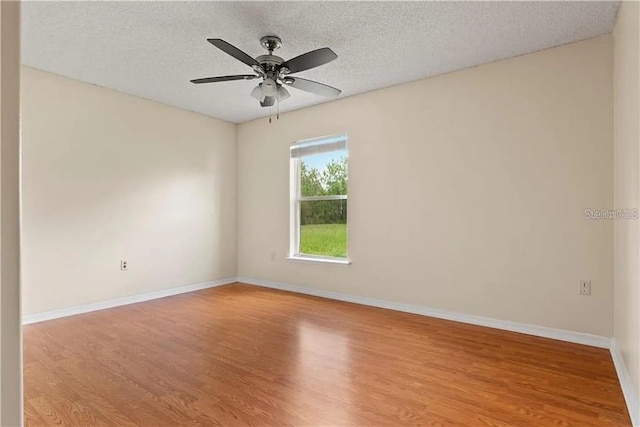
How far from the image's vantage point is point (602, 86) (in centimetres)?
279

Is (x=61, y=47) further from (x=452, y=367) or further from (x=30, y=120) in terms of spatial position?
(x=452, y=367)

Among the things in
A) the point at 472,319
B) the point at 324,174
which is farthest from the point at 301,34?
the point at 472,319

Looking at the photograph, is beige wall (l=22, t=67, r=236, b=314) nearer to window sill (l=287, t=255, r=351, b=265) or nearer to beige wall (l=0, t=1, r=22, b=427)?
window sill (l=287, t=255, r=351, b=265)

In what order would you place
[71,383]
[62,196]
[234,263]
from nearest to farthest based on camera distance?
[71,383] → [62,196] → [234,263]

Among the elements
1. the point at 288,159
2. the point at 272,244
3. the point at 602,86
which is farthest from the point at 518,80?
the point at 272,244

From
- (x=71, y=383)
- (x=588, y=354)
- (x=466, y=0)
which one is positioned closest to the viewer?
(x=71, y=383)

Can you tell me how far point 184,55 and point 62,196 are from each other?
6.54 ft

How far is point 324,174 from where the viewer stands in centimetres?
473

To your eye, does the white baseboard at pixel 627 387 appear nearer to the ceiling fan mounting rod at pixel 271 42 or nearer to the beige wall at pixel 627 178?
the beige wall at pixel 627 178

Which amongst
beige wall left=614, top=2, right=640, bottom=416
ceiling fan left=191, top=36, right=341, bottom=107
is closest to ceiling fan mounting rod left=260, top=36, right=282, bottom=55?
ceiling fan left=191, top=36, right=341, bottom=107

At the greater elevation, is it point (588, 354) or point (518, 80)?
point (518, 80)

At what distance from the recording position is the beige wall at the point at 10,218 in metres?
0.85

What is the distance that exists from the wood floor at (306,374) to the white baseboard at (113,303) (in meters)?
0.14

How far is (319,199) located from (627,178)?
3.22 metres
